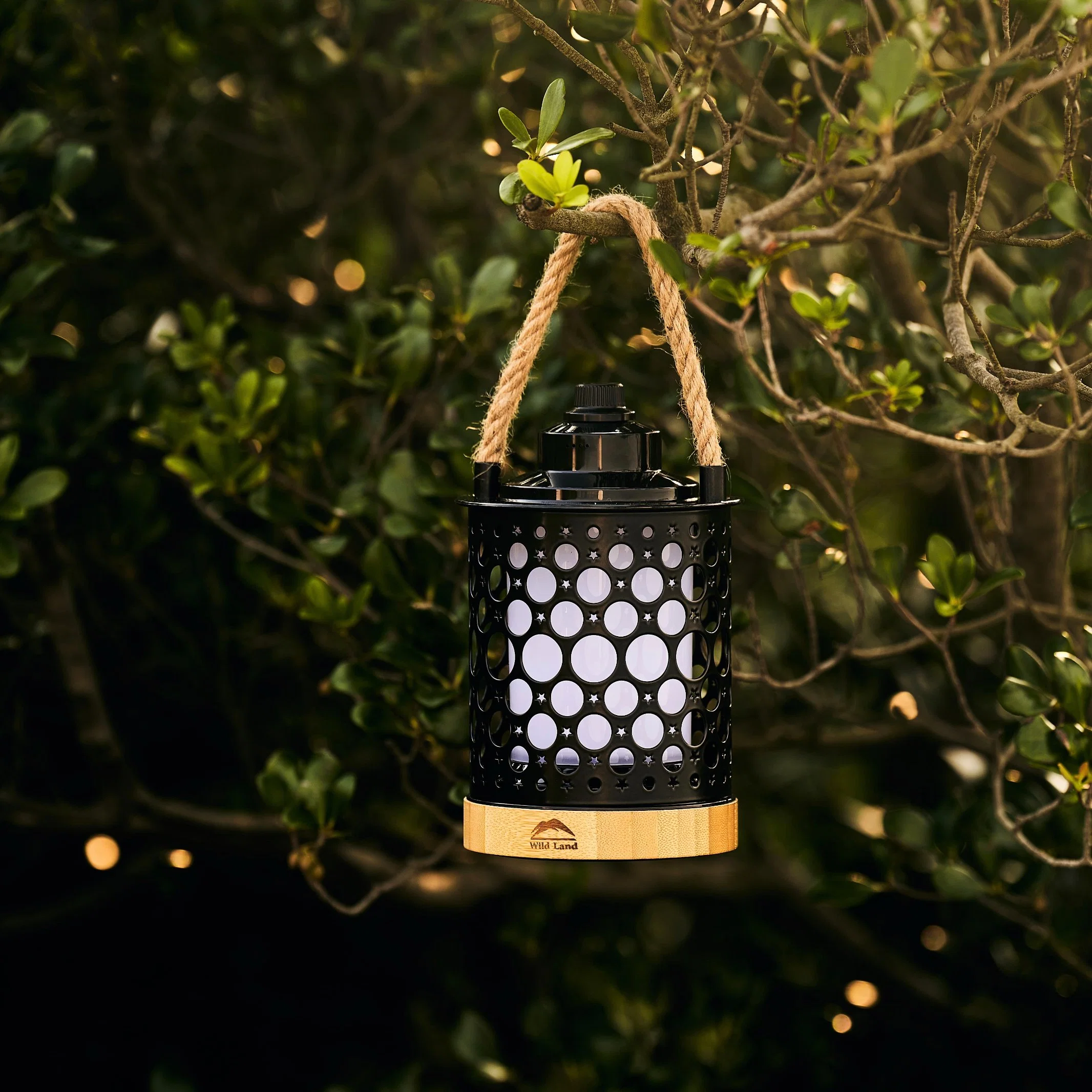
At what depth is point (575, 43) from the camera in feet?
7.52

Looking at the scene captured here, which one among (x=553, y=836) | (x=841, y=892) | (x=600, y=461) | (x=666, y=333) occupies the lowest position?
(x=841, y=892)

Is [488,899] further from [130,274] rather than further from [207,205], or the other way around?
[207,205]

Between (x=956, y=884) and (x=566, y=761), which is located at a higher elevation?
(x=566, y=761)

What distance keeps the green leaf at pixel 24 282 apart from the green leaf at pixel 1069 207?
46.3 inches

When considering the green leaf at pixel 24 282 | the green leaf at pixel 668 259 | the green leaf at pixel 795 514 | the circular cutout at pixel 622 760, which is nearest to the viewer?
the green leaf at pixel 668 259

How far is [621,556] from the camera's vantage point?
1105 mm

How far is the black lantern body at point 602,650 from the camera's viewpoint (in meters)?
1.08

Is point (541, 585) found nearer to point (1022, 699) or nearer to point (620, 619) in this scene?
point (620, 619)

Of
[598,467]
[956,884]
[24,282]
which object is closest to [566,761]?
[598,467]

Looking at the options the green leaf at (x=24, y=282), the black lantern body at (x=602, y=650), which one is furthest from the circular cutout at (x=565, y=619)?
the green leaf at (x=24, y=282)

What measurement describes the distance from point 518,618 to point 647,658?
0.38 feet

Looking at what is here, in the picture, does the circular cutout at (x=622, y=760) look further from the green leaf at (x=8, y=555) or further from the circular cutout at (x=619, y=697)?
the green leaf at (x=8, y=555)

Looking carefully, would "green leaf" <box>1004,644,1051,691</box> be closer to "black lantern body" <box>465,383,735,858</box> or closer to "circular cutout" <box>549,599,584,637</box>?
"black lantern body" <box>465,383,735,858</box>

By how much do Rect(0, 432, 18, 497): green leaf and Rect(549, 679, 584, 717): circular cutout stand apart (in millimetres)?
828
